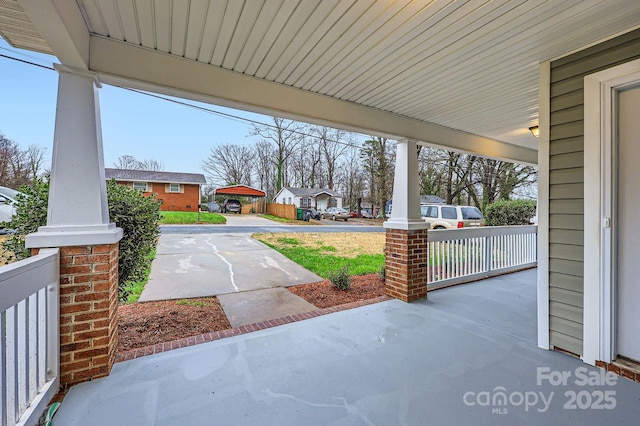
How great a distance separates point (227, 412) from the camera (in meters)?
1.77

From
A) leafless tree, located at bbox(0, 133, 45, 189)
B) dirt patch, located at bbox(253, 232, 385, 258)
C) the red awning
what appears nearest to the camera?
leafless tree, located at bbox(0, 133, 45, 189)

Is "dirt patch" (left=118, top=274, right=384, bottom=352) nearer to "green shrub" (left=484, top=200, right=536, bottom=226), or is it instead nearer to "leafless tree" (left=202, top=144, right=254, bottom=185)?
"green shrub" (left=484, top=200, right=536, bottom=226)

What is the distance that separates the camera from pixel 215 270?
5.68 metres

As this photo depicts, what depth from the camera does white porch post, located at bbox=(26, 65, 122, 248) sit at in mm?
2014

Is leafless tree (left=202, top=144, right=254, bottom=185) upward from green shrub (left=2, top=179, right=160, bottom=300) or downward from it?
upward

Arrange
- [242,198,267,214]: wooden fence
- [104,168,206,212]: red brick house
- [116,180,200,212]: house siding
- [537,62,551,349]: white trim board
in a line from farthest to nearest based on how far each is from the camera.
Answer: [242,198,267,214]: wooden fence < [116,180,200,212]: house siding < [104,168,206,212]: red brick house < [537,62,551,349]: white trim board

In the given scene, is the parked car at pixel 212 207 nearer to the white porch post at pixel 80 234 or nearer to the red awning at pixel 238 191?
the red awning at pixel 238 191

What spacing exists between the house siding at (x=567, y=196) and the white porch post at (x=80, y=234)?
151 inches

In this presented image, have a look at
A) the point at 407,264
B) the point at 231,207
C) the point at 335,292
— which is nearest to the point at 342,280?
the point at 335,292

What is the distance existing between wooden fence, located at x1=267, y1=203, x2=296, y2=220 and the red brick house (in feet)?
19.2

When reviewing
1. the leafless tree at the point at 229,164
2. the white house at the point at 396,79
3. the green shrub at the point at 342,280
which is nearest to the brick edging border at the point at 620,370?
the white house at the point at 396,79

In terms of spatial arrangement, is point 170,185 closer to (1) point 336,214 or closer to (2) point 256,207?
(2) point 256,207

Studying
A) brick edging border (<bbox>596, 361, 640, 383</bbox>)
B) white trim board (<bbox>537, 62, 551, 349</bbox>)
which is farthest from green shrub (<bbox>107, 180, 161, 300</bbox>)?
brick edging border (<bbox>596, 361, 640, 383</bbox>)

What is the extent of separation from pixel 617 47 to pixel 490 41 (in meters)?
0.98
